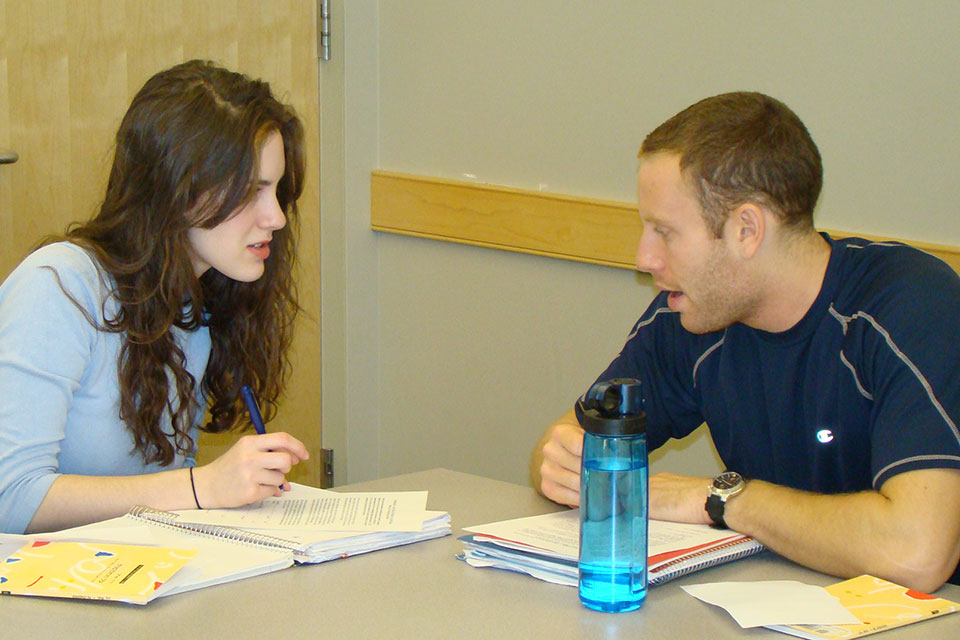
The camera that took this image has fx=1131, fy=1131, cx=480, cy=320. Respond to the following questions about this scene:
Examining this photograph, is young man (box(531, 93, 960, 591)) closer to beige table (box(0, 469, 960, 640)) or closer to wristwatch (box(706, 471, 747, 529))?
wristwatch (box(706, 471, 747, 529))

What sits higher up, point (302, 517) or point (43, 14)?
point (43, 14)

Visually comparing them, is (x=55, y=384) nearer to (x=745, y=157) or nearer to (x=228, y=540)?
(x=228, y=540)

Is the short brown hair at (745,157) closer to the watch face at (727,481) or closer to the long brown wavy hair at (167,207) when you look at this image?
the watch face at (727,481)

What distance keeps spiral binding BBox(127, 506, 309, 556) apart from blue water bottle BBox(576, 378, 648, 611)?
37 cm

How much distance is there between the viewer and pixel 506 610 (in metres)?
1.27

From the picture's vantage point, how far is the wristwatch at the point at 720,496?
5.03 ft

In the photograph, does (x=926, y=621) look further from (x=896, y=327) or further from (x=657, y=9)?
(x=657, y=9)

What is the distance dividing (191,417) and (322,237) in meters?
1.58

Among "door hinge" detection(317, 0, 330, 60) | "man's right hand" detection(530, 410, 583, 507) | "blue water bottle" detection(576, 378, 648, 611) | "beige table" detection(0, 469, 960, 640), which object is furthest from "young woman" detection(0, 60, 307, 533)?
"door hinge" detection(317, 0, 330, 60)

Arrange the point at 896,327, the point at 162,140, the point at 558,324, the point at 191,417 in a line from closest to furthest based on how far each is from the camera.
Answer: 1. the point at 896,327
2. the point at 162,140
3. the point at 191,417
4. the point at 558,324

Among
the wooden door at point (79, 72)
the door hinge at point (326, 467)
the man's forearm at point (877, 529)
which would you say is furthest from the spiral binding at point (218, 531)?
the door hinge at point (326, 467)

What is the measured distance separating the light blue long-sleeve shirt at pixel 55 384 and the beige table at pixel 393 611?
13.4 inches

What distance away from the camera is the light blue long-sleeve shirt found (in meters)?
1.57

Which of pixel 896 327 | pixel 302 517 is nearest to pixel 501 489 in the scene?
pixel 302 517
